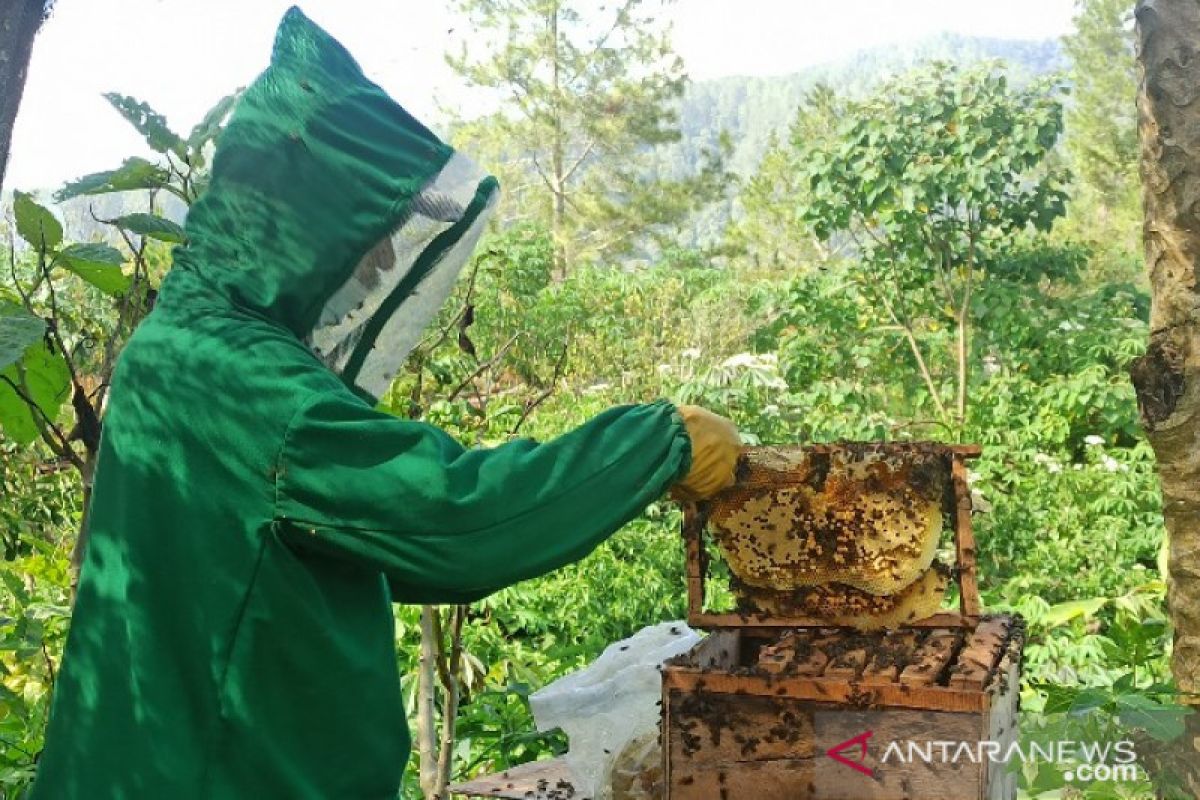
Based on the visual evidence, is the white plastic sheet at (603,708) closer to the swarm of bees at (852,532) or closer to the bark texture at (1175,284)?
the swarm of bees at (852,532)

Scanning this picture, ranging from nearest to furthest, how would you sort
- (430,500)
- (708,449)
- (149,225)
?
(430,500), (708,449), (149,225)

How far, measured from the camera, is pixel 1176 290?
92.8 inches

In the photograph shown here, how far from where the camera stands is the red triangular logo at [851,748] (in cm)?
185

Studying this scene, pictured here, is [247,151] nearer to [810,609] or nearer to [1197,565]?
[810,609]

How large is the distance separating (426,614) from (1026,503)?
3.90 m

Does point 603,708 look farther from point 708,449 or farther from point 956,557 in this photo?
point 708,449

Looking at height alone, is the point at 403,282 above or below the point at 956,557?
above

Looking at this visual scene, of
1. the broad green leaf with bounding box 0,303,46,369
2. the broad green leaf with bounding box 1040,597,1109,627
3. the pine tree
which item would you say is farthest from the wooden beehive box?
the pine tree

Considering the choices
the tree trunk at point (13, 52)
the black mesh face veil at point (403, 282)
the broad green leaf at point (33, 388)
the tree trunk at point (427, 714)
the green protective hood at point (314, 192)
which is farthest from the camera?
the tree trunk at point (427, 714)

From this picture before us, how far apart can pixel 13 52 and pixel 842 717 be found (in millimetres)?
1771

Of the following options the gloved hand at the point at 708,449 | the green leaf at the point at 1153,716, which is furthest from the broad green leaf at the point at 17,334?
the green leaf at the point at 1153,716

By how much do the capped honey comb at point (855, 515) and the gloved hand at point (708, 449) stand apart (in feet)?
2.07

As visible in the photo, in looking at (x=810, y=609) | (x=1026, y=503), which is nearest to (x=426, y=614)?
(x=810, y=609)

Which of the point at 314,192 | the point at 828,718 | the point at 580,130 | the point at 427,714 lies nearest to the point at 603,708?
the point at 427,714
